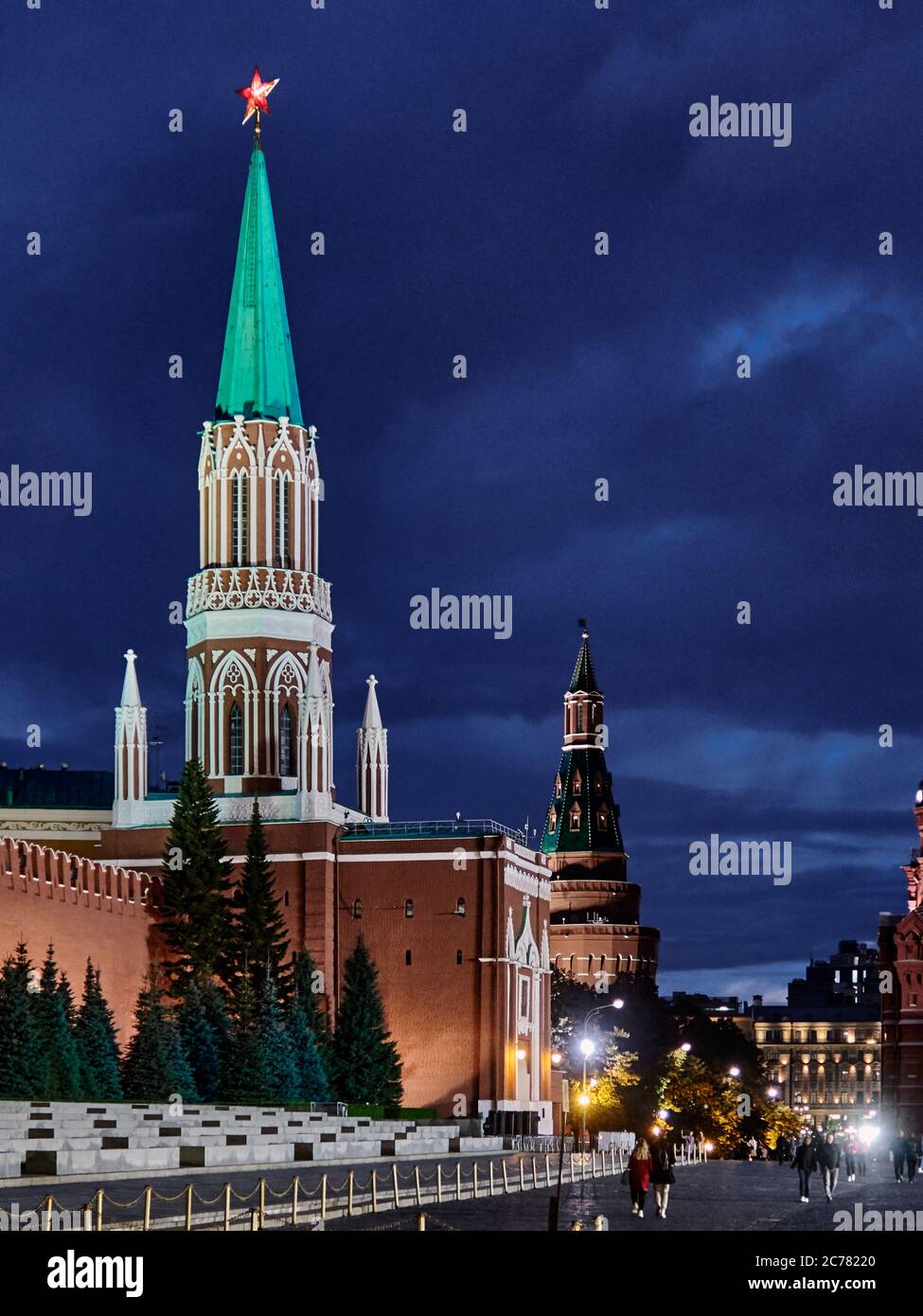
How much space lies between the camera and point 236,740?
81.1 metres

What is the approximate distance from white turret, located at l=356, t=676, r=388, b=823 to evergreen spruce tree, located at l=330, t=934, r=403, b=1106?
968 cm

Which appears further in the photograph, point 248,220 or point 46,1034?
point 248,220

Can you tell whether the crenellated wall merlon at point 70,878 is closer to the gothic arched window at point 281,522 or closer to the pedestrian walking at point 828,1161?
the gothic arched window at point 281,522

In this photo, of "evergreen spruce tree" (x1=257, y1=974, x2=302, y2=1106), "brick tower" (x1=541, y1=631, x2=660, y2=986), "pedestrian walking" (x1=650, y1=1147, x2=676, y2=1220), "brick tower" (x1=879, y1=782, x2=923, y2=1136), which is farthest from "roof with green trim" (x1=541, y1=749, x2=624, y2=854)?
"pedestrian walking" (x1=650, y1=1147, x2=676, y2=1220)

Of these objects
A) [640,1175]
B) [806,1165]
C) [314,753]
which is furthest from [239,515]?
[640,1175]

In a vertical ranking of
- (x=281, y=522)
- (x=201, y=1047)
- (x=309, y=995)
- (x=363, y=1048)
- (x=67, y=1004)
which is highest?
(x=281, y=522)

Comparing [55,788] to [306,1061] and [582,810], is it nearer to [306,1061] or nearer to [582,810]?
[306,1061]

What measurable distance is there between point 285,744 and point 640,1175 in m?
49.8

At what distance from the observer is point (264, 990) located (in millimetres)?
67188

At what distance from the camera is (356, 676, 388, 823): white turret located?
3295 inches

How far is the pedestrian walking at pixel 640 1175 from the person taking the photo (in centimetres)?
3238
